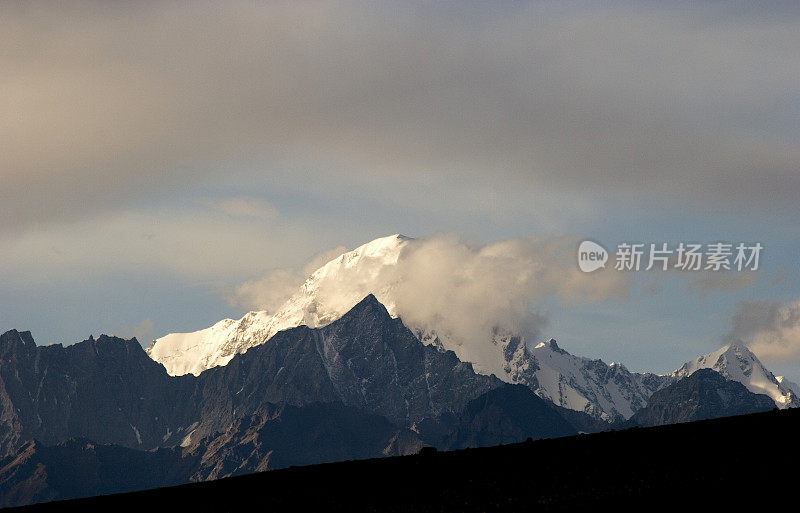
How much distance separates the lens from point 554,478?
220 feet

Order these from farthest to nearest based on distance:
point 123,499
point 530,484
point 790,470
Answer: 1. point 123,499
2. point 530,484
3. point 790,470

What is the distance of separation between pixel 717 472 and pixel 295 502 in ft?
76.3

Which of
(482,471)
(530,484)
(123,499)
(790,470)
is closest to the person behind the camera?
(790,470)

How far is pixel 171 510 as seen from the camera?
7138 cm

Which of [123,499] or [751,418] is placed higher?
[123,499]

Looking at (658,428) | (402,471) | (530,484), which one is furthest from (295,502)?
(658,428)

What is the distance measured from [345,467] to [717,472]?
2461 centimetres

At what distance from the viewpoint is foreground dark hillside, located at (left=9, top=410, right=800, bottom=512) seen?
61.5m

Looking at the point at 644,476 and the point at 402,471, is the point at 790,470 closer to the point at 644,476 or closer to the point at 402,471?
the point at 644,476

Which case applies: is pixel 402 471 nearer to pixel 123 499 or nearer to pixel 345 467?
pixel 345 467

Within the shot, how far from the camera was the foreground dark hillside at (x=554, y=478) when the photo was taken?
61.5 meters

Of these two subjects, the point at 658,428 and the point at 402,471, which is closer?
the point at 402,471

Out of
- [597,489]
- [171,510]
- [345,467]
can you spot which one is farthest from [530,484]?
[171,510]

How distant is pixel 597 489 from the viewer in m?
63.7
